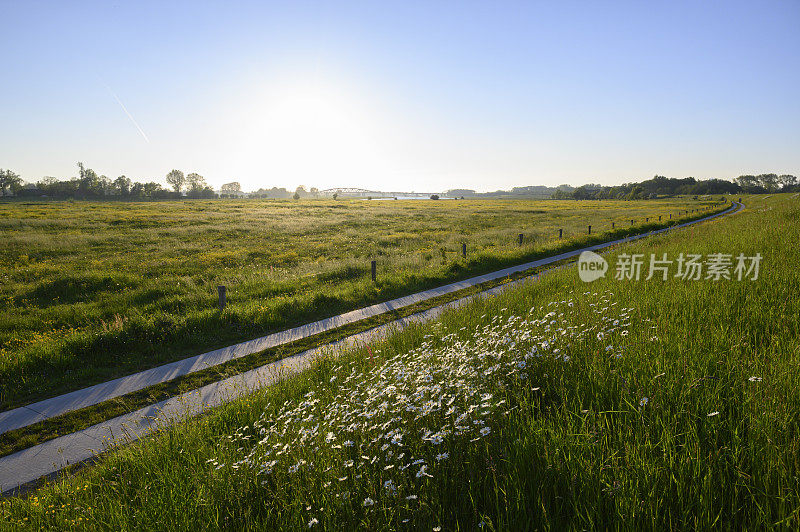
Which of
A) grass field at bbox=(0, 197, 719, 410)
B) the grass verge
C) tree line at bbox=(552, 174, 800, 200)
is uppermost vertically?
tree line at bbox=(552, 174, 800, 200)

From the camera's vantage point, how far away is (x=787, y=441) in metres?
2.80

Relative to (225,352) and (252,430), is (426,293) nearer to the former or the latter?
(225,352)

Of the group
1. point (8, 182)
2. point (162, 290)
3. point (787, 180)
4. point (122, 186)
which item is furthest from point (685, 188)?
point (8, 182)

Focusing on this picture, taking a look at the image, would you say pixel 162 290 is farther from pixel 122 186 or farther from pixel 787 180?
pixel 787 180

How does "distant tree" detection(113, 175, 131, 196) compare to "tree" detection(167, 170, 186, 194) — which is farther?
"tree" detection(167, 170, 186, 194)

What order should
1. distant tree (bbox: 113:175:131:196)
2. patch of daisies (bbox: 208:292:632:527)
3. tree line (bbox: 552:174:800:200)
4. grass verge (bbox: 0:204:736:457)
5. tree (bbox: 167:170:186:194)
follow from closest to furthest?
patch of daisies (bbox: 208:292:632:527), grass verge (bbox: 0:204:736:457), distant tree (bbox: 113:175:131:196), tree line (bbox: 552:174:800:200), tree (bbox: 167:170:186:194)

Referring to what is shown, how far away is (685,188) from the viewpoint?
504 ft

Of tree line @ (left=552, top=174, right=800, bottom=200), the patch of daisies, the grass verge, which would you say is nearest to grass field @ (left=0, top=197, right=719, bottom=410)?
the grass verge

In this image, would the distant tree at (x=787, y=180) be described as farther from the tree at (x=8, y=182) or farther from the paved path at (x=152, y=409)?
the tree at (x=8, y=182)

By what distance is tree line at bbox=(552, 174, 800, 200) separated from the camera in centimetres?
14562

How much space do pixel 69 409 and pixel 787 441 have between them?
398 inches

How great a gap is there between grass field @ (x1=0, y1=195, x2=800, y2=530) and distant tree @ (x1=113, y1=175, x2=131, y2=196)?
15019cm

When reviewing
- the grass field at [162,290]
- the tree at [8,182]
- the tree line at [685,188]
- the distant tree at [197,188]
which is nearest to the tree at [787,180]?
the tree line at [685,188]

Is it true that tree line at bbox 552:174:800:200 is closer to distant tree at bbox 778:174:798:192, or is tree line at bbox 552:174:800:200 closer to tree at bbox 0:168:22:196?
distant tree at bbox 778:174:798:192
